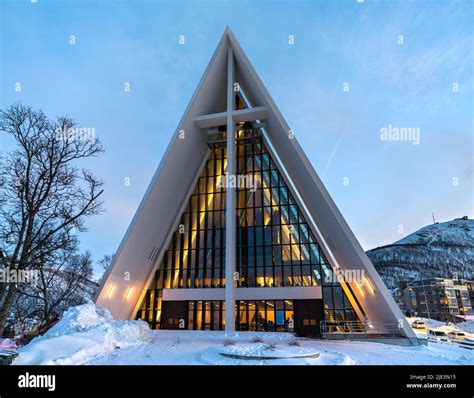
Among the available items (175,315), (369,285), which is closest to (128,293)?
(175,315)

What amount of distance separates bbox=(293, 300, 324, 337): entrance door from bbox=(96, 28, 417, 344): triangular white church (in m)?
0.06

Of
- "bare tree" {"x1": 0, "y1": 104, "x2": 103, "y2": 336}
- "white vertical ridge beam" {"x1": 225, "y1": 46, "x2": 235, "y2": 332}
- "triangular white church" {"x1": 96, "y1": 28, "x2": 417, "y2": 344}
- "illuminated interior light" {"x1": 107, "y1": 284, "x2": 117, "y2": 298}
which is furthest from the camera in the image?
"triangular white church" {"x1": 96, "y1": 28, "x2": 417, "y2": 344}

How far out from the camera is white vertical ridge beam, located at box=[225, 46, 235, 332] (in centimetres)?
1488

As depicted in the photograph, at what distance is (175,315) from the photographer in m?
19.4

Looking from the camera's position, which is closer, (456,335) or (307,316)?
(307,316)

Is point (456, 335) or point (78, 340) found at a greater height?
point (78, 340)

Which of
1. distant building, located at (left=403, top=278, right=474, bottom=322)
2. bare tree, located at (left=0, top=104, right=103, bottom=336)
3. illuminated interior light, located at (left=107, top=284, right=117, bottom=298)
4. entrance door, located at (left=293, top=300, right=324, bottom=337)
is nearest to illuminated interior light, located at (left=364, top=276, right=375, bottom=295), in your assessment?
entrance door, located at (left=293, top=300, right=324, bottom=337)

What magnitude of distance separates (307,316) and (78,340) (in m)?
13.4

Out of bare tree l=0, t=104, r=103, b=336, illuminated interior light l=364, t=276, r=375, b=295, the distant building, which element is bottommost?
the distant building

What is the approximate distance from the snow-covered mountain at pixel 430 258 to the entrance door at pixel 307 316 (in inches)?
3133

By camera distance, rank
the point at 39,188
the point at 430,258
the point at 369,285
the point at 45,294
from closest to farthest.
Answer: the point at 39,188, the point at 45,294, the point at 369,285, the point at 430,258

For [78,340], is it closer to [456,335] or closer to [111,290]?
[111,290]

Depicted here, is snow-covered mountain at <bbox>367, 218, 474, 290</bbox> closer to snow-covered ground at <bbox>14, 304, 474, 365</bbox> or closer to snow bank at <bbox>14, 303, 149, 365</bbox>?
snow-covered ground at <bbox>14, 304, 474, 365</bbox>
